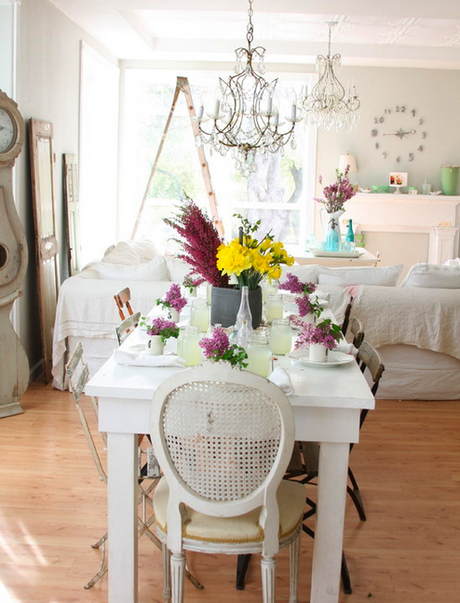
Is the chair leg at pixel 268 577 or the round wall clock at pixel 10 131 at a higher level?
the round wall clock at pixel 10 131

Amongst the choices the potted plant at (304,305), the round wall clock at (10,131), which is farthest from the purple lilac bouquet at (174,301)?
the round wall clock at (10,131)

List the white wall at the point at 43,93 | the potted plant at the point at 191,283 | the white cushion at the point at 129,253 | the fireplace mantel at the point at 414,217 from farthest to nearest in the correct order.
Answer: the fireplace mantel at the point at 414,217
the white cushion at the point at 129,253
the white wall at the point at 43,93
the potted plant at the point at 191,283

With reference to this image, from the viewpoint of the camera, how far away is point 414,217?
890 cm

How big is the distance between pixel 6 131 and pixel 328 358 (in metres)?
2.55

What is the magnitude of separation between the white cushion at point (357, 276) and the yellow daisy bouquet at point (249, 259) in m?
2.03

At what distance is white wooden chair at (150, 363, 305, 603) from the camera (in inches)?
78.8

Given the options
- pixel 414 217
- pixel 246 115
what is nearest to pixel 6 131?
pixel 246 115

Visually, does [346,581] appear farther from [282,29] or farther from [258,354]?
[282,29]

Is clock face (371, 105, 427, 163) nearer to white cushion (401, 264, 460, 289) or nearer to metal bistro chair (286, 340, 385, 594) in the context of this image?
white cushion (401, 264, 460, 289)

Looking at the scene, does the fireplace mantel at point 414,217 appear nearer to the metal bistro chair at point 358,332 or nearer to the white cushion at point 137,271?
the white cushion at point 137,271

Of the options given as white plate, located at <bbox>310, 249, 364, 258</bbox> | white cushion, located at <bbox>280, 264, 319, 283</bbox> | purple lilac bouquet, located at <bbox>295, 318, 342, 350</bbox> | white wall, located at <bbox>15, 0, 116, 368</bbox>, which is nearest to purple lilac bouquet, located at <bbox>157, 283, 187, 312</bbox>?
purple lilac bouquet, located at <bbox>295, 318, 342, 350</bbox>

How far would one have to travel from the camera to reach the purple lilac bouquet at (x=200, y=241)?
2.97 metres

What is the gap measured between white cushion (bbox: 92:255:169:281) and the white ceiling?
200 centimetres

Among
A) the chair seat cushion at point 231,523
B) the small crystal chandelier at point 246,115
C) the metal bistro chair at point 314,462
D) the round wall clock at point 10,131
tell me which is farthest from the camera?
the small crystal chandelier at point 246,115
